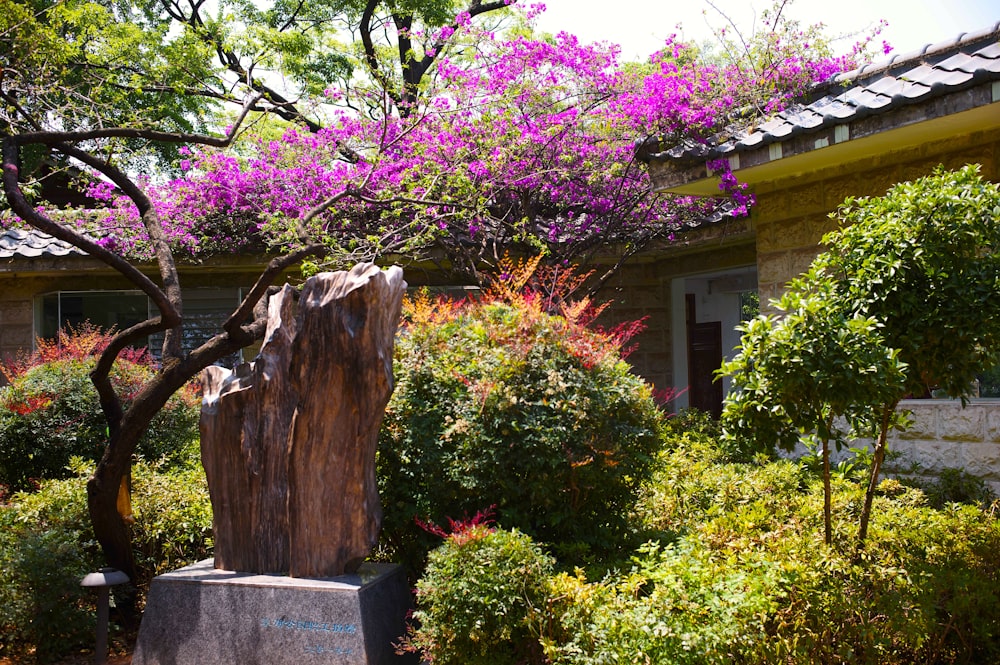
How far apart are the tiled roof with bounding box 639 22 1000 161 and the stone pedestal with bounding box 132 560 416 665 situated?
13.0ft

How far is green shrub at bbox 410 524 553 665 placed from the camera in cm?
392

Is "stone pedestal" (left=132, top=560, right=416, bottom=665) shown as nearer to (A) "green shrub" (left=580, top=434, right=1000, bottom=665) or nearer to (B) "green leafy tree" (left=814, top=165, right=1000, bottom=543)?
(A) "green shrub" (left=580, top=434, right=1000, bottom=665)

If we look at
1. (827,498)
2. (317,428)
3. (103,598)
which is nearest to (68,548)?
(103,598)

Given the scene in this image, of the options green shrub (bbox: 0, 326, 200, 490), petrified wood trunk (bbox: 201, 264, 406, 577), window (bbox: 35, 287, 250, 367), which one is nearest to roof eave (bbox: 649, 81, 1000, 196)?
petrified wood trunk (bbox: 201, 264, 406, 577)

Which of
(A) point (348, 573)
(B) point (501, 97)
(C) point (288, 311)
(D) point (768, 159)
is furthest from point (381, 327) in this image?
(B) point (501, 97)

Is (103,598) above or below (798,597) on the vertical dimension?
below

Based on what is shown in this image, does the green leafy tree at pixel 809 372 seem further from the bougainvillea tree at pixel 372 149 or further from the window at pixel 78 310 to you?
the window at pixel 78 310

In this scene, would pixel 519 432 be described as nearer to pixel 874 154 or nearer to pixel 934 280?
pixel 934 280

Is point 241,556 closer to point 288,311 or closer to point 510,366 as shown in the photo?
point 288,311

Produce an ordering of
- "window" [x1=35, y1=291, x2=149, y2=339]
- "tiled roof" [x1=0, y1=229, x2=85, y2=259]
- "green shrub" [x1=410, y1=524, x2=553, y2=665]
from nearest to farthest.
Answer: "green shrub" [x1=410, y1=524, x2=553, y2=665]
"tiled roof" [x1=0, y1=229, x2=85, y2=259]
"window" [x1=35, y1=291, x2=149, y2=339]

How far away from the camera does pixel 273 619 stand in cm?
445

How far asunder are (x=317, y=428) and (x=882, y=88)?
4341mm

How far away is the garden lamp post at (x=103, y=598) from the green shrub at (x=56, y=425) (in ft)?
9.23

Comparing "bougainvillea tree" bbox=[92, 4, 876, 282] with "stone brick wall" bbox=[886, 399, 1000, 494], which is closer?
"stone brick wall" bbox=[886, 399, 1000, 494]
